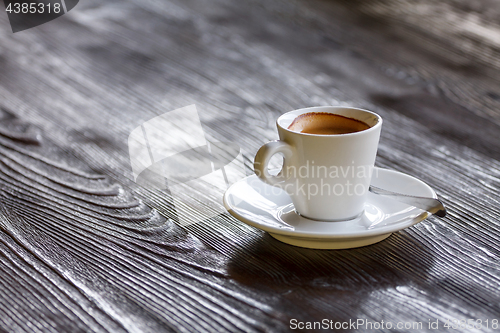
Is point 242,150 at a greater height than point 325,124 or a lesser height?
lesser

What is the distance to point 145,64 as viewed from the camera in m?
1.31

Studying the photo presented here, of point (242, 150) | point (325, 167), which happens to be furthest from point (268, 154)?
point (242, 150)

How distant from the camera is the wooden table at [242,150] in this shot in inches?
16.2

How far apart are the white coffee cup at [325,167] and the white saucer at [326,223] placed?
0.02 metres

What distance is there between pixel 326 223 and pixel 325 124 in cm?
11

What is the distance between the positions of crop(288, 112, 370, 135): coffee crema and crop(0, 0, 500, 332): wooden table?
0.41ft

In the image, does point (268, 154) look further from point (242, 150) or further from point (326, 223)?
point (242, 150)

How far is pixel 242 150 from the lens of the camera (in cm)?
81

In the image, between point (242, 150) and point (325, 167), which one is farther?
point (242, 150)

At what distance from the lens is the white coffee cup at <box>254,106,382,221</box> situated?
475 millimetres

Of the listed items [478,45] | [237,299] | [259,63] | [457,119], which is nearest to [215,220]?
[237,299]

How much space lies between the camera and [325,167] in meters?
0.48

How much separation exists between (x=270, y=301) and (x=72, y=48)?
1211 mm

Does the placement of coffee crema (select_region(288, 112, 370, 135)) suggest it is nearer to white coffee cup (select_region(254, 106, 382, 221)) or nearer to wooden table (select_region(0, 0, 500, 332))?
white coffee cup (select_region(254, 106, 382, 221))
